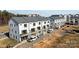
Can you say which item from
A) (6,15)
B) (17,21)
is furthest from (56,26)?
(6,15)

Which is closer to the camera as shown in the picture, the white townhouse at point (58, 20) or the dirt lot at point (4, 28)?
the dirt lot at point (4, 28)

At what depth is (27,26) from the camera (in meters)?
3.12

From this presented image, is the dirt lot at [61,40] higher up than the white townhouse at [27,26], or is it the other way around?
the white townhouse at [27,26]

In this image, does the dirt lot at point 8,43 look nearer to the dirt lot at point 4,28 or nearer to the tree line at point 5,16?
the dirt lot at point 4,28

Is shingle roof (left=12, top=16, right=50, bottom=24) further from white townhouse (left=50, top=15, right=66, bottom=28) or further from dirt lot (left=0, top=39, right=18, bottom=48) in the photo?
dirt lot (left=0, top=39, right=18, bottom=48)

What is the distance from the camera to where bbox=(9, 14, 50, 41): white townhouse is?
3.09 meters

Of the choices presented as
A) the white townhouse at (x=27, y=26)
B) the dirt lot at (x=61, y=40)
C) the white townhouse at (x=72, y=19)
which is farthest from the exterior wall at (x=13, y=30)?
the white townhouse at (x=72, y=19)

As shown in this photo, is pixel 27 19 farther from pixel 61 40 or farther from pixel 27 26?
pixel 61 40

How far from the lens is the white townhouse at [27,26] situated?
3.09 metres

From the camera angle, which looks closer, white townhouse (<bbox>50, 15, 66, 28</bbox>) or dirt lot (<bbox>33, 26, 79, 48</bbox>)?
dirt lot (<bbox>33, 26, 79, 48</bbox>)

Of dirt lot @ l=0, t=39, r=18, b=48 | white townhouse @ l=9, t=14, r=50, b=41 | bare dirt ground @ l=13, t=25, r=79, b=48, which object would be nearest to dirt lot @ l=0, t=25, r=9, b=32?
white townhouse @ l=9, t=14, r=50, b=41

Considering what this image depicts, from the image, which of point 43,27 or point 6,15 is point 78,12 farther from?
point 6,15
